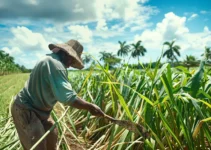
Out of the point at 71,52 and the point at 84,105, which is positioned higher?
the point at 71,52

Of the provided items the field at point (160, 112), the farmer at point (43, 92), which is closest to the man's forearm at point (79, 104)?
the farmer at point (43, 92)

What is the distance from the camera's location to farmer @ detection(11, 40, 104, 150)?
77.6 inches

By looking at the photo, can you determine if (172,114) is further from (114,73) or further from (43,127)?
(114,73)

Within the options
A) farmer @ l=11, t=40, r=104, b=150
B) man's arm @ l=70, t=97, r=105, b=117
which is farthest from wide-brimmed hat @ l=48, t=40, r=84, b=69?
man's arm @ l=70, t=97, r=105, b=117

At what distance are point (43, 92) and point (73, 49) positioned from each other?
0.43 m

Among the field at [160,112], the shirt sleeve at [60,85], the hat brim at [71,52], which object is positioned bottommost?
the field at [160,112]

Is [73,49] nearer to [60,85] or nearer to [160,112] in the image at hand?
[60,85]

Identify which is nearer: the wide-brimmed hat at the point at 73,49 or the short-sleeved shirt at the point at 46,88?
the short-sleeved shirt at the point at 46,88

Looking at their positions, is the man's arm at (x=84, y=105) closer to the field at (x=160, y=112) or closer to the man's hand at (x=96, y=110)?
the man's hand at (x=96, y=110)

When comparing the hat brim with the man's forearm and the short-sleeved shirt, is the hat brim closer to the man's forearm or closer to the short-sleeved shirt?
the short-sleeved shirt

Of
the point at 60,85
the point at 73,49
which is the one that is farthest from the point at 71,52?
the point at 60,85

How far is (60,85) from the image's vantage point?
6.31 ft

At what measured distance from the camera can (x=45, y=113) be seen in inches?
90.1

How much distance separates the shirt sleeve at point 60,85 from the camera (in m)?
1.90
